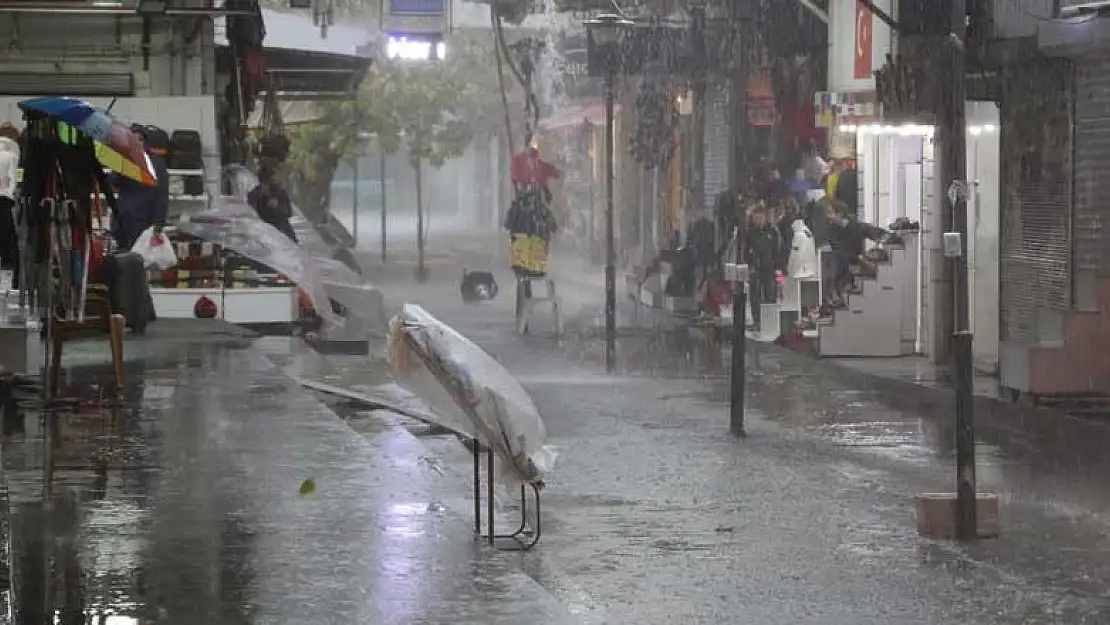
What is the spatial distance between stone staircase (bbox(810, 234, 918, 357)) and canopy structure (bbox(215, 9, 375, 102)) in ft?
34.2

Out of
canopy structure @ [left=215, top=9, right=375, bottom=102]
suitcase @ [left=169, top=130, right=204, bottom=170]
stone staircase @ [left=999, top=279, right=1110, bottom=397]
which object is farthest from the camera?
canopy structure @ [left=215, top=9, right=375, bottom=102]

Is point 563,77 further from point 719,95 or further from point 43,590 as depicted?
point 43,590

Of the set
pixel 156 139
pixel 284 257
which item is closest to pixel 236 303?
pixel 284 257

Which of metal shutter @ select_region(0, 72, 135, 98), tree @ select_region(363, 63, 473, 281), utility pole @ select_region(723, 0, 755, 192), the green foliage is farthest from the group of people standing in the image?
tree @ select_region(363, 63, 473, 281)

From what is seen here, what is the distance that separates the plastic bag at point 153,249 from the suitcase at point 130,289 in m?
1.37

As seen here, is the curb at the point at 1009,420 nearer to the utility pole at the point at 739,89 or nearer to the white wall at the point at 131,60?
the white wall at the point at 131,60

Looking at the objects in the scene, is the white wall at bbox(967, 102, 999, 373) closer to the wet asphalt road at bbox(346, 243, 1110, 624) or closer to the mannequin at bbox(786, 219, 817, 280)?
the wet asphalt road at bbox(346, 243, 1110, 624)

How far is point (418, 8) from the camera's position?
35094 mm

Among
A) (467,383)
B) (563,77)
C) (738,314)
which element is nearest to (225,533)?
(467,383)

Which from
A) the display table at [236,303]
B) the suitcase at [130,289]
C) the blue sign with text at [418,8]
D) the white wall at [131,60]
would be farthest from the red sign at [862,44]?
the blue sign with text at [418,8]

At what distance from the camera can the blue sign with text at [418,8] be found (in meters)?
35.0

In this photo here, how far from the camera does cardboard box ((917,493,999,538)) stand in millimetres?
11125

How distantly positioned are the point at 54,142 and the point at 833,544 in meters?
→ 6.29

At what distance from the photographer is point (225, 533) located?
9.46m
